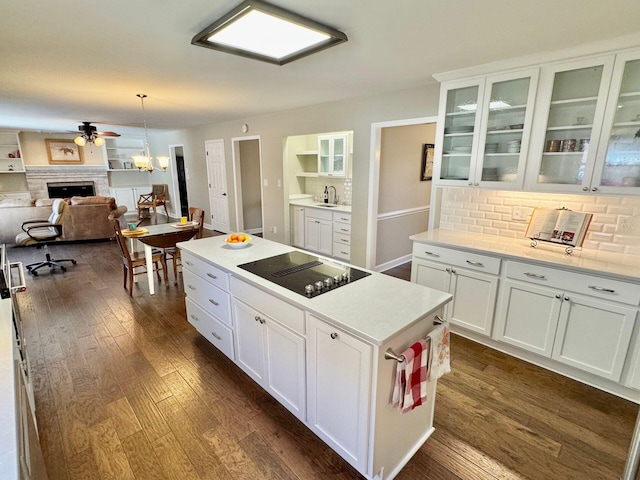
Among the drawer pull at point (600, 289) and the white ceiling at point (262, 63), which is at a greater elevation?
the white ceiling at point (262, 63)

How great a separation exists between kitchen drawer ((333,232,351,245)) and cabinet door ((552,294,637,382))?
9.02 ft

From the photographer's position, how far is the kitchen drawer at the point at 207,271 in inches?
90.9

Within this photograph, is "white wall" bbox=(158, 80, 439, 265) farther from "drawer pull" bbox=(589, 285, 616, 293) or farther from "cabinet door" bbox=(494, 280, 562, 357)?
"drawer pull" bbox=(589, 285, 616, 293)

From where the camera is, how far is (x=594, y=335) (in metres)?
2.16

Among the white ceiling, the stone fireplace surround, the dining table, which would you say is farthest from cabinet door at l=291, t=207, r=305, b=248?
the stone fireplace surround

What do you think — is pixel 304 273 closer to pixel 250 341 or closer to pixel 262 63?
pixel 250 341

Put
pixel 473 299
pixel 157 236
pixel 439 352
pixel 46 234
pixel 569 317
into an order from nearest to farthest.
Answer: pixel 439 352 → pixel 569 317 → pixel 473 299 → pixel 157 236 → pixel 46 234

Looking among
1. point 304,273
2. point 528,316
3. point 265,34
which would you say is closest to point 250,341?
point 304,273

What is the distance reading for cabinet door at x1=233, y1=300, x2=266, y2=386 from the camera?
2049mm

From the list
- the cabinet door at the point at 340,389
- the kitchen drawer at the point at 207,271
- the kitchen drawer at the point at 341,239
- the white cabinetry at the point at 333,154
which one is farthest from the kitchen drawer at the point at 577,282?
the white cabinetry at the point at 333,154

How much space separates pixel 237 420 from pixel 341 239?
122 inches

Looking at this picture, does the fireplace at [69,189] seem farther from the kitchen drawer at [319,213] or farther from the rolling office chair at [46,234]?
the kitchen drawer at [319,213]

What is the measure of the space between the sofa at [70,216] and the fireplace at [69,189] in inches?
126

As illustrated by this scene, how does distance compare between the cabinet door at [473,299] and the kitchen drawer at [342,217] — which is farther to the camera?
the kitchen drawer at [342,217]
